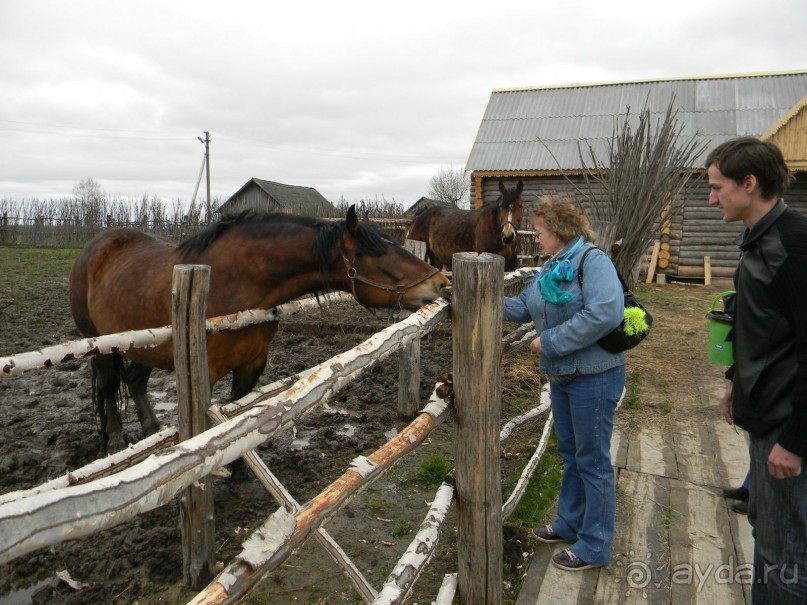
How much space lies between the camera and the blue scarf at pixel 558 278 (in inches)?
87.4

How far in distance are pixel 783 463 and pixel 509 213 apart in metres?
6.23

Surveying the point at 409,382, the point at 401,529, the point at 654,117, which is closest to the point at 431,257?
the point at 409,382

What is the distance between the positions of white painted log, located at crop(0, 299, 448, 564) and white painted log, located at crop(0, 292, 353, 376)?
3.49ft

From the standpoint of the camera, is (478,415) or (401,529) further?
(401,529)

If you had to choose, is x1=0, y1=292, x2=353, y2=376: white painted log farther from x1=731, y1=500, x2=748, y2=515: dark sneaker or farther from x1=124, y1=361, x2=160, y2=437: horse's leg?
x1=731, y1=500, x2=748, y2=515: dark sneaker

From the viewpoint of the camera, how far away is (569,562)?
2393 millimetres

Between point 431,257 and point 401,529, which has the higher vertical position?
point 431,257

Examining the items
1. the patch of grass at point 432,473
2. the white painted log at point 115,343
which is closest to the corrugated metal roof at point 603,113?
the patch of grass at point 432,473

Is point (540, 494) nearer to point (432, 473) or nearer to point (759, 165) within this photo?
point (432, 473)

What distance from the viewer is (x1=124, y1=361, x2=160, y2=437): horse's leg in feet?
12.3

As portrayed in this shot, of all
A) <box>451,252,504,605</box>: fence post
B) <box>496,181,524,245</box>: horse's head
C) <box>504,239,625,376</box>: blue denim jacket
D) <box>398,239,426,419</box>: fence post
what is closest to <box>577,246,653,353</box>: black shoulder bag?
<box>504,239,625,376</box>: blue denim jacket

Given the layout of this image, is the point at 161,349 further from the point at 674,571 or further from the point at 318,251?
the point at 674,571

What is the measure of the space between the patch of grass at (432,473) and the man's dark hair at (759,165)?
2.63m

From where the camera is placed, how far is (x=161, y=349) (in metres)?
3.19
